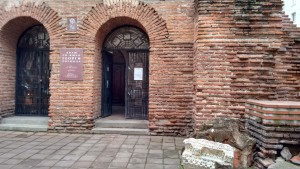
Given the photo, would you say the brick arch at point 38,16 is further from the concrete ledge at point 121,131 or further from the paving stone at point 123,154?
the paving stone at point 123,154

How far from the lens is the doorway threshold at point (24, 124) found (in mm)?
7035

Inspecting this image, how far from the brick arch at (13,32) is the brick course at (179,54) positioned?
0.09ft

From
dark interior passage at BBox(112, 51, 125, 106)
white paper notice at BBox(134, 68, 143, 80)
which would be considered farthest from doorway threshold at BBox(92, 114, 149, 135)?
dark interior passage at BBox(112, 51, 125, 106)

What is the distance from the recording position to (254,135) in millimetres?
4453

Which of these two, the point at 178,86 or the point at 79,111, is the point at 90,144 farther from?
the point at 178,86

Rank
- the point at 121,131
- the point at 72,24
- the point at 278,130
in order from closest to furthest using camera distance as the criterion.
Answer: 1. the point at 278,130
2. the point at 121,131
3. the point at 72,24

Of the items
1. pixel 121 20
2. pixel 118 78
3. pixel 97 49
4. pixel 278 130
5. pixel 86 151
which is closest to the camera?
pixel 278 130

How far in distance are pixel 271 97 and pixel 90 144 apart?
4.12 metres

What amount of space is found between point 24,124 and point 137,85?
3.42 metres

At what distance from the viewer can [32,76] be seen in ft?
26.8

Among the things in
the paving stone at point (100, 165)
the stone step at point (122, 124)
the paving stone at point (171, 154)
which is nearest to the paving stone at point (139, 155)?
the paving stone at point (171, 154)

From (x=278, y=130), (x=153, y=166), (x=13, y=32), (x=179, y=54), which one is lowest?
(x=153, y=166)

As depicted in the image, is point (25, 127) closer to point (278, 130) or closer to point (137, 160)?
point (137, 160)

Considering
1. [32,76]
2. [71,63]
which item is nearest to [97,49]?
[71,63]
